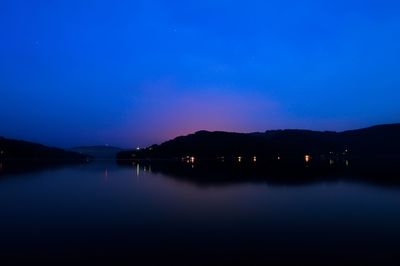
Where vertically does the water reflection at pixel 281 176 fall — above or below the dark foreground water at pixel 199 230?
above

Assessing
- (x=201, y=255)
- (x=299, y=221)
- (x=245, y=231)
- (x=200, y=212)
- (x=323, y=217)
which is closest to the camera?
(x=201, y=255)

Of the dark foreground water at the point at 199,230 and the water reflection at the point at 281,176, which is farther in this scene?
the water reflection at the point at 281,176

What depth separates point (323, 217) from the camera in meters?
23.7

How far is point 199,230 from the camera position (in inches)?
773

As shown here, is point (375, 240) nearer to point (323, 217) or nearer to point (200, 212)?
point (323, 217)

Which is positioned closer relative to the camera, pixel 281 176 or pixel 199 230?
pixel 199 230

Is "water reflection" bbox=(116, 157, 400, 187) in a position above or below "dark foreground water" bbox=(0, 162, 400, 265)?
above

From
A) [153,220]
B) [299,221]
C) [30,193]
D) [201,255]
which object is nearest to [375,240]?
[299,221]

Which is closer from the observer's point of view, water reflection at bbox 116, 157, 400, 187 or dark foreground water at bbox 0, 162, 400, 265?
dark foreground water at bbox 0, 162, 400, 265

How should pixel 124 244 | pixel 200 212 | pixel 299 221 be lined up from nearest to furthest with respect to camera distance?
pixel 124 244 → pixel 299 221 → pixel 200 212

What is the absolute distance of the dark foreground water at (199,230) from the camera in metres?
14.3

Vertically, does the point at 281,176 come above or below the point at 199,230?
above

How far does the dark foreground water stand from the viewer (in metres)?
14.3

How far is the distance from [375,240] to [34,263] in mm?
12705
